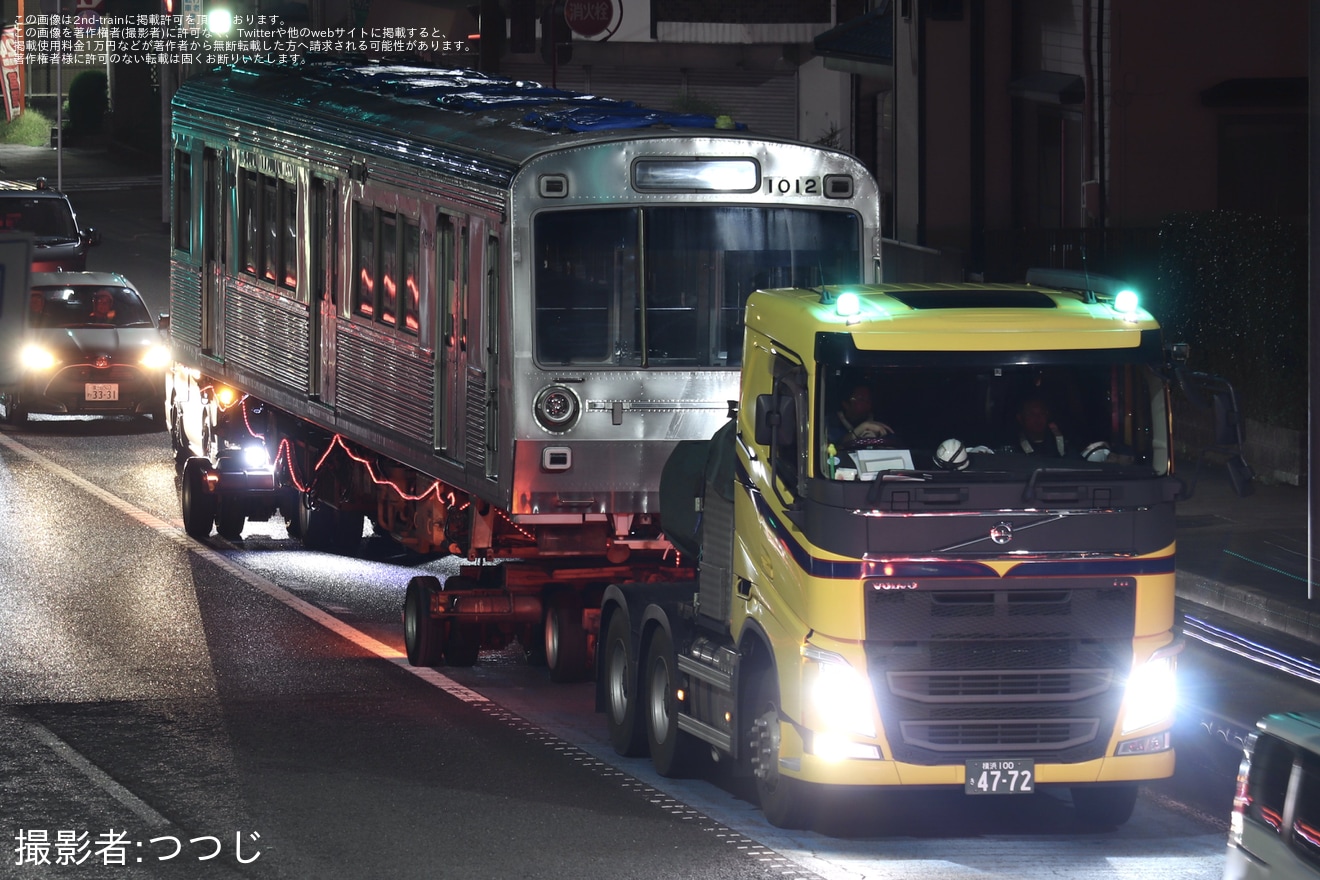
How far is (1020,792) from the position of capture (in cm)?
1169

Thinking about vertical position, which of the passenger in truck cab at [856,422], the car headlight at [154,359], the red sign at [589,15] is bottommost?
the car headlight at [154,359]

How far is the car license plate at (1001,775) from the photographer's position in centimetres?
Result: 1166

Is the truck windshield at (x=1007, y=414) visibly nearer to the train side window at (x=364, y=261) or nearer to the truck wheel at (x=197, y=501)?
the train side window at (x=364, y=261)

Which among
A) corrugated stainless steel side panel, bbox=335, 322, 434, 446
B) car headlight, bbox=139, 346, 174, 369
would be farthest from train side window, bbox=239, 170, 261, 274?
car headlight, bbox=139, 346, 174, 369

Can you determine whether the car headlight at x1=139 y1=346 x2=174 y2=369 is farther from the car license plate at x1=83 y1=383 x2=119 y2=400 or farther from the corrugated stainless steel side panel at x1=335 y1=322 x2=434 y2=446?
the corrugated stainless steel side panel at x1=335 y1=322 x2=434 y2=446

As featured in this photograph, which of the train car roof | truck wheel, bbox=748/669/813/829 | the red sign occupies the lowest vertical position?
truck wheel, bbox=748/669/813/829

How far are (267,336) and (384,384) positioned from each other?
332cm

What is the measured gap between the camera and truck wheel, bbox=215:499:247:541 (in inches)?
878

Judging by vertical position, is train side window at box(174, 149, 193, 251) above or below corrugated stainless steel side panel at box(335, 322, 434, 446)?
above

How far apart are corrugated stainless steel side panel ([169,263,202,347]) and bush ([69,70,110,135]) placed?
51582mm

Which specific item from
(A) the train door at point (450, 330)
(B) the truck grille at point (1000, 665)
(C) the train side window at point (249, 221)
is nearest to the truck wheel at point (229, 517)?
(C) the train side window at point (249, 221)

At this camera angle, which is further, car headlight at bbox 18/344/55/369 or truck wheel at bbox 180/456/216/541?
car headlight at bbox 18/344/55/369

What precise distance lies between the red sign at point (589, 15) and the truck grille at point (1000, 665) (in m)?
43.9

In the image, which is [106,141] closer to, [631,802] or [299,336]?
[299,336]
